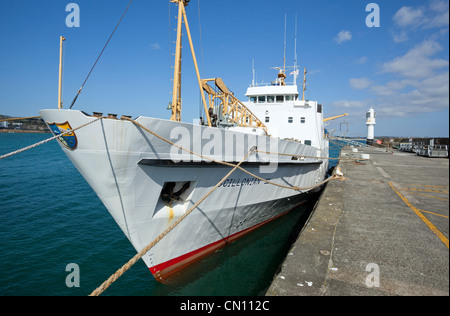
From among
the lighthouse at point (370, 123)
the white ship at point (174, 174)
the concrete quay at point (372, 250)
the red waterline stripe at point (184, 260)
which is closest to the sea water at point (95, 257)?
the red waterline stripe at point (184, 260)

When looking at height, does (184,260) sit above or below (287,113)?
below

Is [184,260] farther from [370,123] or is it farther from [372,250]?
[370,123]

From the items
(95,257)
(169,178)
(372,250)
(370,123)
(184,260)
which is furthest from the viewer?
(370,123)

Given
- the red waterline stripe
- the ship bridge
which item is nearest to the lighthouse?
the ship bridge

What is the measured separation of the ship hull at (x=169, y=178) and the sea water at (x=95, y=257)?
50cm

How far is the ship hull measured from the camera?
401cm

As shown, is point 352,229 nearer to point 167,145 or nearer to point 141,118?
point 167,145

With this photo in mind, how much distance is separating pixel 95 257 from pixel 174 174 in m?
3.77

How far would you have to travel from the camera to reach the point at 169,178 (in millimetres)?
4680

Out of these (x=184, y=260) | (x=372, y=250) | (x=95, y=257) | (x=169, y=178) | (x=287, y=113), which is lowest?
(x=95, y=257)

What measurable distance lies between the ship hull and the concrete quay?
1.98m

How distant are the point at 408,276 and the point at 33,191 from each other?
626 inches

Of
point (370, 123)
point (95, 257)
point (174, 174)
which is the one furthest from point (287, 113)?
point (370, 123)
